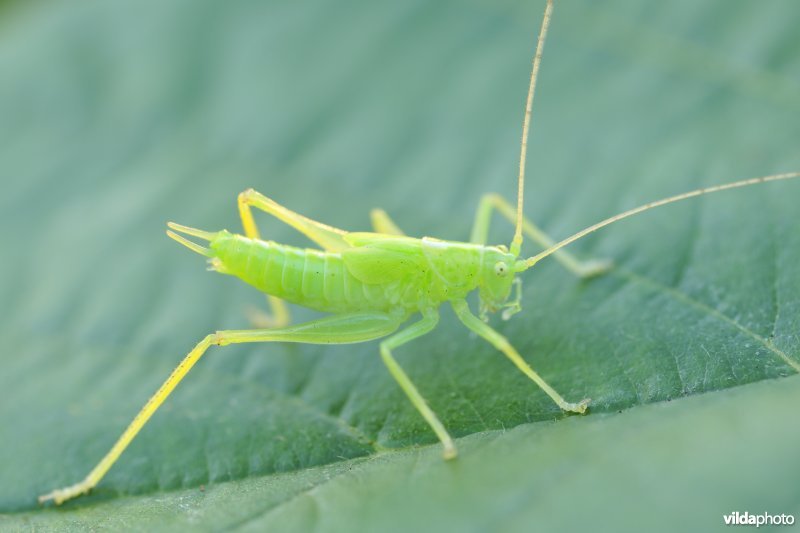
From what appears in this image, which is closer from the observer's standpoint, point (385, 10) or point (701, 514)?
point (701, 514)

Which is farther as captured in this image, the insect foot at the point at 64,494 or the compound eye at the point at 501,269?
the compound eye at the point at 501,269

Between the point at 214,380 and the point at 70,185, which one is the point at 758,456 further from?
the point at 70,185

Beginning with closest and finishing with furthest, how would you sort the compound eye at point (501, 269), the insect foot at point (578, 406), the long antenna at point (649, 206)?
the insect foot at point (578, 406) < the long antenna at point (649, 206) < the compound eye at point (501, 269)

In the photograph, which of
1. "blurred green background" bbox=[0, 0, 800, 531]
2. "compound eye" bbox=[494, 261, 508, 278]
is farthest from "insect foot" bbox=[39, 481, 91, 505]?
"compound eye" bbox=[494, 261, 508, 278]

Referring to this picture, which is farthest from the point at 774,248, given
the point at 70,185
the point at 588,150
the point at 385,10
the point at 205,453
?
the point at 70,185

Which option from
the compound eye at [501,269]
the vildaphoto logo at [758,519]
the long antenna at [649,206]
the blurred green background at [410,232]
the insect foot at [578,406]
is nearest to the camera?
the vildaphoto logo at [758,519]

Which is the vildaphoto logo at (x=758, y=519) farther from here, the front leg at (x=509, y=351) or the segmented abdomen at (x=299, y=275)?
the segmented abdomen at (x=299, y=275)

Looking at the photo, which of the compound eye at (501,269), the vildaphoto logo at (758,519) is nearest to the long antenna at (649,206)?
the compound eye at (501,269)
